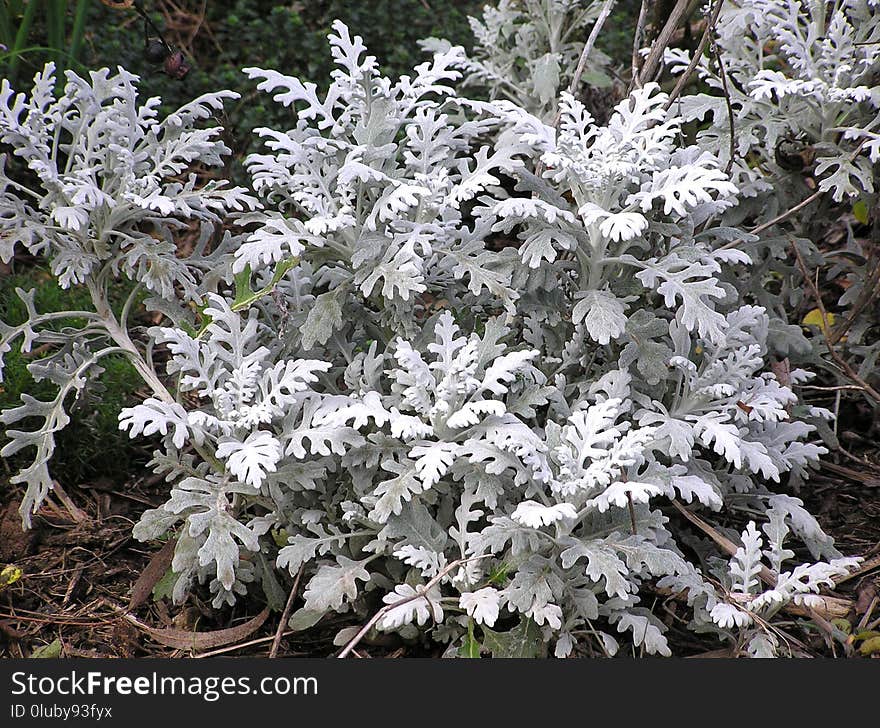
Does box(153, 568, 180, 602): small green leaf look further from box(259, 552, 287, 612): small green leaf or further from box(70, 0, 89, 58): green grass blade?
box(70, 0, 89, 58): green grass blade

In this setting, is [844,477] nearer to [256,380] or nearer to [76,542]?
[256,380]

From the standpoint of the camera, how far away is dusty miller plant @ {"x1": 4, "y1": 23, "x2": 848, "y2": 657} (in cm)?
227

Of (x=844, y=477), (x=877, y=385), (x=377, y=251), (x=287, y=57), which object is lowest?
(x=844, y=477)

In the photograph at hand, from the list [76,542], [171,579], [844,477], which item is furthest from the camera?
[844,477]

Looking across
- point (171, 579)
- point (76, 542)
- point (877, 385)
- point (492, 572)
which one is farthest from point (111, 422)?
point (877, 385)

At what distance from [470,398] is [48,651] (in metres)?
1.27

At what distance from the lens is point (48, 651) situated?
2541mm

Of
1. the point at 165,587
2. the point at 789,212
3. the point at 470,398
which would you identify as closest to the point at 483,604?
the point at 470,398

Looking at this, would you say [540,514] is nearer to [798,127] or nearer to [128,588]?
[128,588]

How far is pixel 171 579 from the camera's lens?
261 cm

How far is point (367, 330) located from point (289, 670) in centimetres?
95

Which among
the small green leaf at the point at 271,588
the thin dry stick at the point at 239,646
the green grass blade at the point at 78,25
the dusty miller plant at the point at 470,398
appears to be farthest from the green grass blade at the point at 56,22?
the thin dry stick at the point at 239,646

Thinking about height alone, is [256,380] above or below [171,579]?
above

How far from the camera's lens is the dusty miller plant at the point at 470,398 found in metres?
2.27
